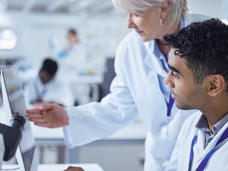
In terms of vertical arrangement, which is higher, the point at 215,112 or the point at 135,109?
the point at 215,112

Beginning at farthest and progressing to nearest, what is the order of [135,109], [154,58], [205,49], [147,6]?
[135,109] < [154,58] < [147,6] < [205,49]

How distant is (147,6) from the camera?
1.38m

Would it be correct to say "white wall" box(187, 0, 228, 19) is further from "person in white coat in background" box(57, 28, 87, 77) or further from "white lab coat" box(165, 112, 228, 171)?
"person in white coat in background" box(57, 28, 87, 77)

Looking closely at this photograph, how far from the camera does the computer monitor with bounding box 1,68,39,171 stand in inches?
41.5

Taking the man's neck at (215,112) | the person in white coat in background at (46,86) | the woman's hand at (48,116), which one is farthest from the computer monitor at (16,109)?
the person in white coat in background at (46,86)

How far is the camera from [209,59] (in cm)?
106

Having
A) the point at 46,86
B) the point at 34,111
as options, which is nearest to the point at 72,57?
the point at 46,86

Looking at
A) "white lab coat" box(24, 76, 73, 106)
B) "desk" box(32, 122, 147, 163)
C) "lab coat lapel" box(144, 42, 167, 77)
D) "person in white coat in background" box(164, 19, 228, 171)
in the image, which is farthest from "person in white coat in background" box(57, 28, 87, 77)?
"person in white coat in background" box(164, 19, 228, 171)

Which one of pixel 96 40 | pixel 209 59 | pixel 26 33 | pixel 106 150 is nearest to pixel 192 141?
pixel 209 59

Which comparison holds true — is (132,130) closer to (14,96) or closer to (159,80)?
(159,80)

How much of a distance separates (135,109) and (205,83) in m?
0.67

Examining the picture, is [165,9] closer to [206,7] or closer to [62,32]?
[206,7]

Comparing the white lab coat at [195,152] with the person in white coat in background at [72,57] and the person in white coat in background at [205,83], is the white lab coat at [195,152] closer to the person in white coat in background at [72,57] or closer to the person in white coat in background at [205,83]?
the person in white coat in background at [205,83]

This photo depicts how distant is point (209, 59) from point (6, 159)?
635mm
